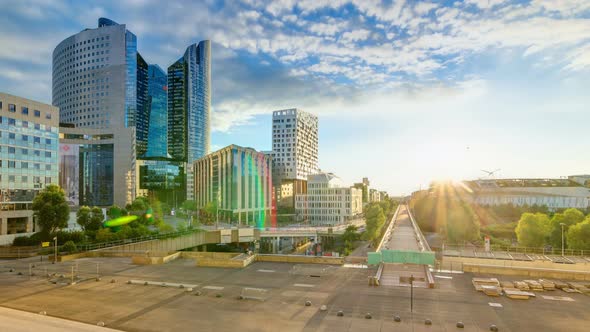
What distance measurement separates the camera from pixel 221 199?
13425 centimetres

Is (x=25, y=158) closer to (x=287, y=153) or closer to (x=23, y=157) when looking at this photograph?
(x=23, y=157)

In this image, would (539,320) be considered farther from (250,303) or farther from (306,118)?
(306,118)

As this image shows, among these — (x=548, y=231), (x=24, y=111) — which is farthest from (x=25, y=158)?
(x=548, y=231)

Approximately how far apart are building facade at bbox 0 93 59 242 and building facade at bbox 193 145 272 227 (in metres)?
57.2

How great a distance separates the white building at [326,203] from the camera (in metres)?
157

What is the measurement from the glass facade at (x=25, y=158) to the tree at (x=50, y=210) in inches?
636

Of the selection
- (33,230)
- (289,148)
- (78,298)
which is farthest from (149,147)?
(78,298)

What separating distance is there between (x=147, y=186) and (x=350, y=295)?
17089 centimetres

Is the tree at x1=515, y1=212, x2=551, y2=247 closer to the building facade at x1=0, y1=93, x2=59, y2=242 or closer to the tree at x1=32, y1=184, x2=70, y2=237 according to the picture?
the tree at x1=32, y1=184, x2=70, y2=237

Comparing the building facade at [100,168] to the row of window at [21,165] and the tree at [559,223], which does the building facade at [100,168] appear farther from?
the tree at [559,223]

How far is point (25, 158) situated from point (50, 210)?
2248 centimetres

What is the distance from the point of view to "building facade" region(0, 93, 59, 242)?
66562 millimetres

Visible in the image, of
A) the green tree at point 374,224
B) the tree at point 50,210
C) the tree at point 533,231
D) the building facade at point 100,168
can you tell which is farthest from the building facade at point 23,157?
the tree at point 533,231

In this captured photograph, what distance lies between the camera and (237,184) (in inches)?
5251
